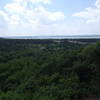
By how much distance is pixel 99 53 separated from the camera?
47.4ft

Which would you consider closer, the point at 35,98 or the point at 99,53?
the point at 35,98

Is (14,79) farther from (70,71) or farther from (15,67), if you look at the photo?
(70,71)

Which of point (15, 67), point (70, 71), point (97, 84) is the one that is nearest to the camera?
point (97, 84)

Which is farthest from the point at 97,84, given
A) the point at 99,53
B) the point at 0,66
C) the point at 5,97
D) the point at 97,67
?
the point at 0,66

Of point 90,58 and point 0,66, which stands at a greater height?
point 90,58

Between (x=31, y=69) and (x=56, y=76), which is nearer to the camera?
(x=56, y=76)

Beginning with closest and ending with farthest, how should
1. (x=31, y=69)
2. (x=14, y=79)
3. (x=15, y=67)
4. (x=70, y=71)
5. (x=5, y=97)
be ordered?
(x=5, y=97), (x=70, y=71), (x=14, y=79), (x=31, y=69), (x=15, y=67)

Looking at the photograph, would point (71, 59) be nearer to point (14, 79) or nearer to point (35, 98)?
point (14, 79)

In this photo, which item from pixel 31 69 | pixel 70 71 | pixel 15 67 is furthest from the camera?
pixel 15 67

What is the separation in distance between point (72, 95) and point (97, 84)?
3019 mm

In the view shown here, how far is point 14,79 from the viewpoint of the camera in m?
16.6

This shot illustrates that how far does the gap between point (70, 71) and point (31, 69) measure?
15.3ft

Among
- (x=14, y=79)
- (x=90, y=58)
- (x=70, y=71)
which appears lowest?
(x=14, y=79)

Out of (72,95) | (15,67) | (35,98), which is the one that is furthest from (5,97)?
(15,67)
